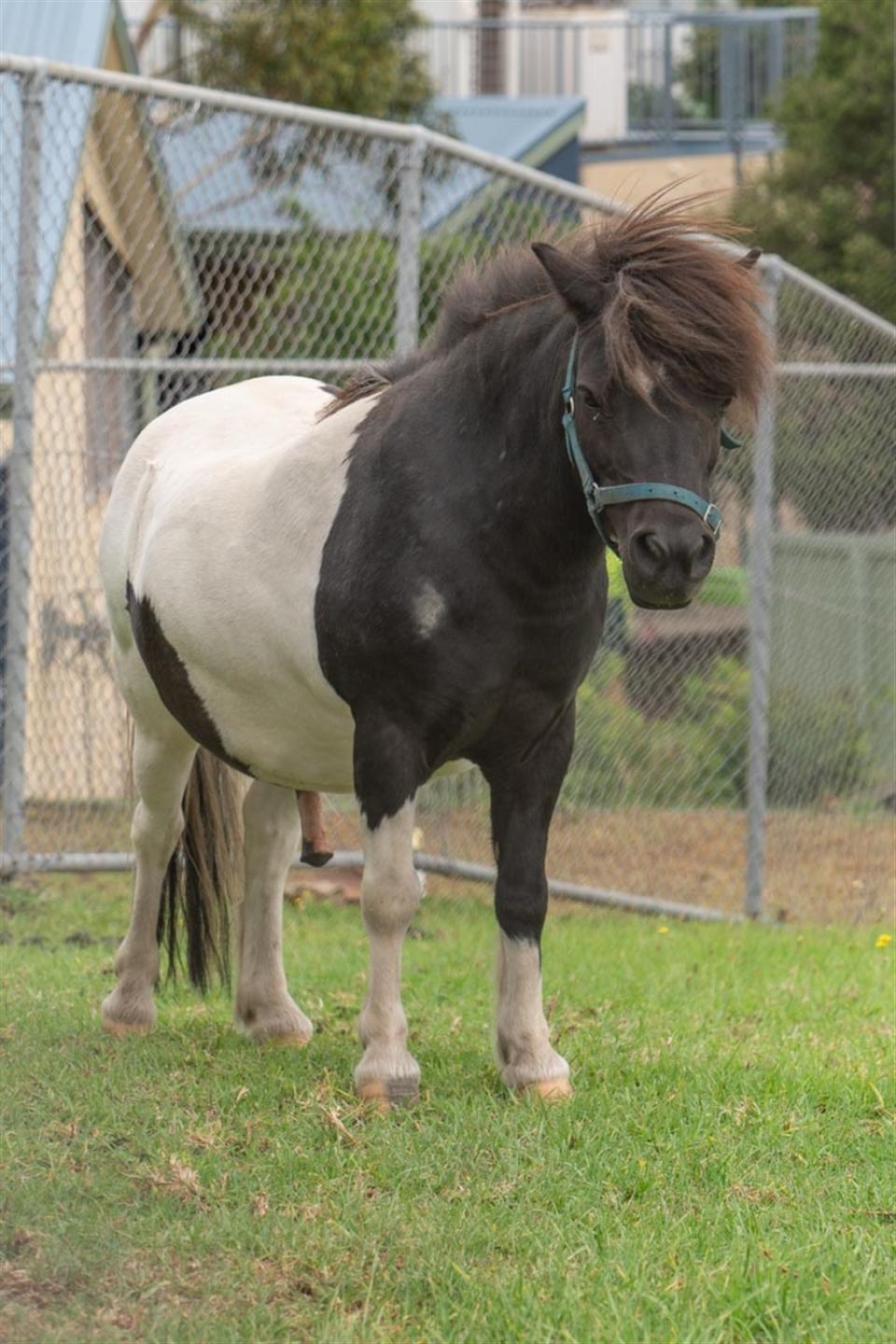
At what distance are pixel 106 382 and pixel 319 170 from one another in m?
2.18

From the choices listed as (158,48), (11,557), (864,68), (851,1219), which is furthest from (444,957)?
(158,48)

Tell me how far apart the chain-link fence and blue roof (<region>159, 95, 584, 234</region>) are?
59cm

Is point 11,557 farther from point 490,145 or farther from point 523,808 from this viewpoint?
point 490,145

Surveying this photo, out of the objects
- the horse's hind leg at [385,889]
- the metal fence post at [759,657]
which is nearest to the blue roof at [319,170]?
the metal fence post at [759,657]

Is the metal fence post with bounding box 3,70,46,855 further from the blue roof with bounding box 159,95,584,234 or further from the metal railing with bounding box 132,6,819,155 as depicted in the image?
the metal railing with bounding box 132,6,819,155

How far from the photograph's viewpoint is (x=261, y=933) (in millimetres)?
5273

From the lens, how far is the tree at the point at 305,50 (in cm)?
1806

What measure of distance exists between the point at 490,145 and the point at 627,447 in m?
18.6

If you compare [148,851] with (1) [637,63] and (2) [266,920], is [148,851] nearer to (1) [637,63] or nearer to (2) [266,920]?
(2) [266,920]

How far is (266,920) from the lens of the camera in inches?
208

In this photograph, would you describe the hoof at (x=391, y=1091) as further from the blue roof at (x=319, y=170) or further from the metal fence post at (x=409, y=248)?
the blue roof at (x=319, y=170)

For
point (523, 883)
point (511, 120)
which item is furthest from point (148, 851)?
point (511, 120)

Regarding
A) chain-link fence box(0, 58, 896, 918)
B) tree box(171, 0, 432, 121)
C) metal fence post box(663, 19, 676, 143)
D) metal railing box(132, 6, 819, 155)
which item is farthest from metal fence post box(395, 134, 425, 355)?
metal fence post box(663, 19, 676, 143)

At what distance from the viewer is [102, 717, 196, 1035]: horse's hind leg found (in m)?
5.27
